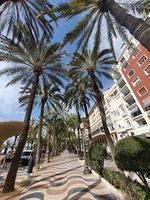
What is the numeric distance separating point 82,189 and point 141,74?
28.8 meters

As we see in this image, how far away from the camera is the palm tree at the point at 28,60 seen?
11625mm

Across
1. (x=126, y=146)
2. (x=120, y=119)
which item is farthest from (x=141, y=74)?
(x=126, y=146)

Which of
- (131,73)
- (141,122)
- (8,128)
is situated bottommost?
(8,128)

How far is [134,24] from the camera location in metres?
5.69

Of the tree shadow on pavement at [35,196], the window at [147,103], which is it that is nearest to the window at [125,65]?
the window at [147,103]

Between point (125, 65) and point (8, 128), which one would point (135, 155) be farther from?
point (125, 65)

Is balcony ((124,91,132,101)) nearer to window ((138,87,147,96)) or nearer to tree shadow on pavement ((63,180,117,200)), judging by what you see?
window ((138,87,147,96))

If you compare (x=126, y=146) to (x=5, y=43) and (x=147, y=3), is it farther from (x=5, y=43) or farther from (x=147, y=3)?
(x=5, y=43)

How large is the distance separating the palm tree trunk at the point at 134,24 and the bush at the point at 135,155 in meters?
3.27

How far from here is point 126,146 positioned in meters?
6.36

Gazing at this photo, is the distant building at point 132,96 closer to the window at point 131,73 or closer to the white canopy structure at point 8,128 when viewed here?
the window at point 131,73

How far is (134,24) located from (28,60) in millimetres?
10820

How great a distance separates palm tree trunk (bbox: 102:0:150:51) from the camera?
5.14m

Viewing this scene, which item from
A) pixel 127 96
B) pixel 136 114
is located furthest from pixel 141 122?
pixel 127 96
